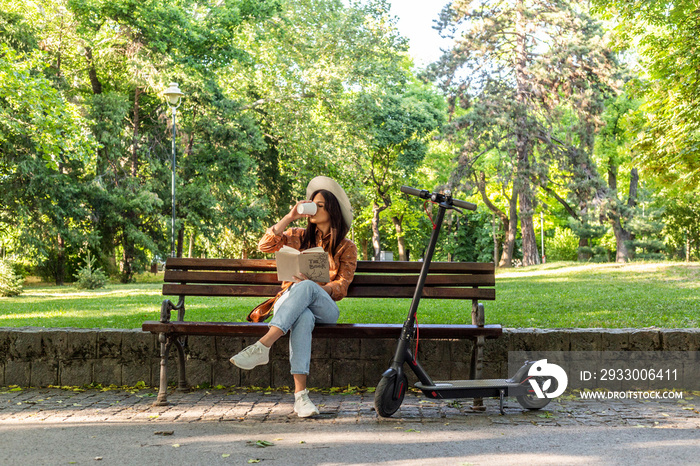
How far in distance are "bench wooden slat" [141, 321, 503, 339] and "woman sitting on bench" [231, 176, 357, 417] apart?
15 cm

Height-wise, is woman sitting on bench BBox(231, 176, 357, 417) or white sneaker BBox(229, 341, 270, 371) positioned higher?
woman sitting on bench BBox(231, 176, 357, 417)

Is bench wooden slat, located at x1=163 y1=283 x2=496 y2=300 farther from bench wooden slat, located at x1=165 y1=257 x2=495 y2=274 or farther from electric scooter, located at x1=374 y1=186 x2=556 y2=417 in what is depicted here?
electric scooter, located at x1=374 y1=186 x2=556 y2=417

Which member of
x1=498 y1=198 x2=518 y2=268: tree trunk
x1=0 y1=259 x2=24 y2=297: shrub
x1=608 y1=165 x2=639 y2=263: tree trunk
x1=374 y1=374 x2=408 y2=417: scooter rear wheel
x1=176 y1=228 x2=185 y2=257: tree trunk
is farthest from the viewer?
x1=498 y1=198 x2=518 y2=268: tree trunk

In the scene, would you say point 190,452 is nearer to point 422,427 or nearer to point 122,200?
point 422,427

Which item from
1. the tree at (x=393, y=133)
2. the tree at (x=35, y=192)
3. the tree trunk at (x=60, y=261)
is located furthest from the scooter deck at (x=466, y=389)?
the tree trunk at (x=60, y=261)

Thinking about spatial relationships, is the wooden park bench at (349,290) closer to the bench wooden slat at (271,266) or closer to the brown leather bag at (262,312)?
the bench wooden slat at (271,266)

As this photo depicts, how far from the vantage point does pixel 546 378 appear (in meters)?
4.99

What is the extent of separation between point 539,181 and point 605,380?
21.8m

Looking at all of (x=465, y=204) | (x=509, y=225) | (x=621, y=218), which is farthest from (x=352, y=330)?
(x=509, y=225)

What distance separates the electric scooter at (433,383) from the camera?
14.8 feet

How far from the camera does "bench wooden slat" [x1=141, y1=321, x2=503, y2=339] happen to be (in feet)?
16.0

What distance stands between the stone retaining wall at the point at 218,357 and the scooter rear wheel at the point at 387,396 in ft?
3.59

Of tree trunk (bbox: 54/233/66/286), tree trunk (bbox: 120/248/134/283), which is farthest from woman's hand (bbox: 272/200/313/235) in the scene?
tree trunk (bbox: 54/233/66/286)

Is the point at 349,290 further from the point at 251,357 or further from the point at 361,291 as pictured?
the point at 251,357
